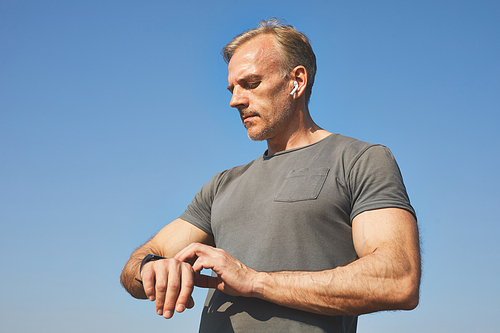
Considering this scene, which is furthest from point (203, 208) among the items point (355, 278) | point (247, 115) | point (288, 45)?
point (355, 278)

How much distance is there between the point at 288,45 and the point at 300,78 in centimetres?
35

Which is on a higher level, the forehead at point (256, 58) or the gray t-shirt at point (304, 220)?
the forehead at point (256, 58)

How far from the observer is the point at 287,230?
2.89 metres

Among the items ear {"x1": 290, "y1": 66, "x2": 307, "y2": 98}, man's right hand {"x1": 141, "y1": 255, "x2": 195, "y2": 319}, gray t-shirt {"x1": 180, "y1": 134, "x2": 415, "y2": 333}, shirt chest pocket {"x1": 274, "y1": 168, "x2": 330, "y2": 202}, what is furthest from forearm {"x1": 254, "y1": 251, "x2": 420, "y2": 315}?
ear {"x1": 290, "y1": 66, "x2": 307, "y2": 98}

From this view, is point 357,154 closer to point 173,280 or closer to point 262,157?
point 262,157

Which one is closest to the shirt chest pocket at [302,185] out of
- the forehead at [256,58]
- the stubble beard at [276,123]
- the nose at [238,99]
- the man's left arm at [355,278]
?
the man's left arm at [355,278]

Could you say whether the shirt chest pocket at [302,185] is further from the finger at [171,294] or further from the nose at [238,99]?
the finger at [171,294]

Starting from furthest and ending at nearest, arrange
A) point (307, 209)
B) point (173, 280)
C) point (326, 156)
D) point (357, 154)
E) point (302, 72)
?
1. point (302, 72)
2. point (326, 156)
3. point (357, 154)
4. point (307, 209)
5. point (173, 280)

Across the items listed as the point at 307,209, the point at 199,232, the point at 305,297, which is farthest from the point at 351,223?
the point at 199,232

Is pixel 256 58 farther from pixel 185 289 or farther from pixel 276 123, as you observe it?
pixel 185 289

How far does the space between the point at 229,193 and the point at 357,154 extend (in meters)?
1.20

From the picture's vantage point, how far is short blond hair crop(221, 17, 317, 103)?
13.1ft

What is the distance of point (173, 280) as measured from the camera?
2.36m

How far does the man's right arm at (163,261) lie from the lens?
7.91 ft
